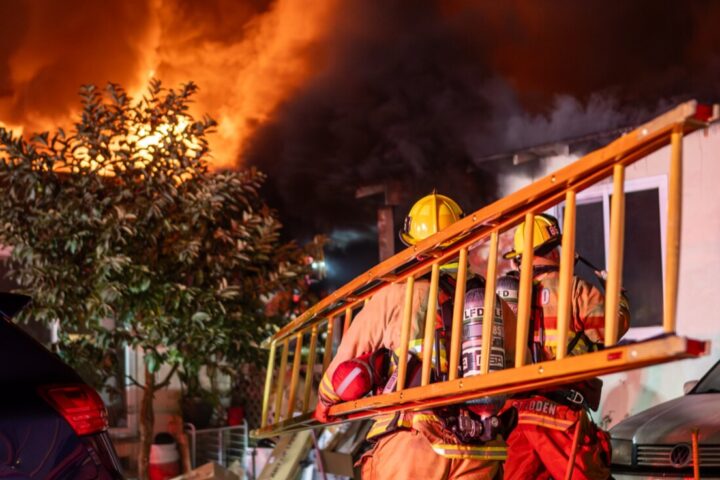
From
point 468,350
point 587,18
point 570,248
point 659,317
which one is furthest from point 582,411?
point 587,18

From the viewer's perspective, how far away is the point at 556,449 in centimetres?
490

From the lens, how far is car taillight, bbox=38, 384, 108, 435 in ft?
11.7

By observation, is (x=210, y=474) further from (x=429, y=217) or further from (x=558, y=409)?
(x=429, y=217)

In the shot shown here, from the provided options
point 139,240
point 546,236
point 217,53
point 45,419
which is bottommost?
point 45,419

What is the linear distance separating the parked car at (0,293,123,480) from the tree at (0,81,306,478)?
354 cm

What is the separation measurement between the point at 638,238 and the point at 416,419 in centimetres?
521

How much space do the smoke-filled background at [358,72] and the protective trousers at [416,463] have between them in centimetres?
567

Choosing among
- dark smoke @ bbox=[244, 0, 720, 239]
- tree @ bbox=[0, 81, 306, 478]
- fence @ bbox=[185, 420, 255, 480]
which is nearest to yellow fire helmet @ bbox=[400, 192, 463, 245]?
tree @ bbox=[0, 81, 306, 478]

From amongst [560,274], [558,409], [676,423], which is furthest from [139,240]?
[560,274]

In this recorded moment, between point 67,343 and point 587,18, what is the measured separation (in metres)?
6.58

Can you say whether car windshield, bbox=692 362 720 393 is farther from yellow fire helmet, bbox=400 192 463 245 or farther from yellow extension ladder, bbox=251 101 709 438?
yellow extension ladder, bbox=251 101 709 438

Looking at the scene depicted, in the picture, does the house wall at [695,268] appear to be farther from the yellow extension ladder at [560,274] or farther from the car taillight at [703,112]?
the car taillight at [703,112]

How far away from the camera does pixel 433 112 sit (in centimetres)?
1110

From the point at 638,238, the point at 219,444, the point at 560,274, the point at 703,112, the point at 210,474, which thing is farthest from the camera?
the point at 219,444
